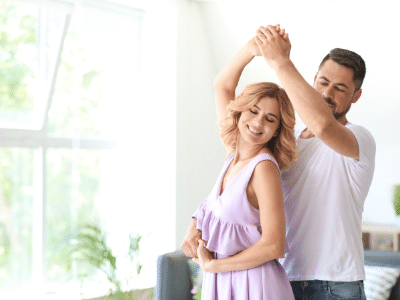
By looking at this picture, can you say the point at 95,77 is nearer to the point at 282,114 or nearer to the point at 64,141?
the point at 64,141

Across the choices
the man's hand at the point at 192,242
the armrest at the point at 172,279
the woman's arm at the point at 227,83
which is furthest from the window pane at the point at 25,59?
the man's hand at the point at 192,242

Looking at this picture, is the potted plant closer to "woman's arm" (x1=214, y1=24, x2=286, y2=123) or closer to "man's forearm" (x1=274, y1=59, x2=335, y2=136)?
"woman's arm" (x1=214, y1=24, x2=286, y2=123)

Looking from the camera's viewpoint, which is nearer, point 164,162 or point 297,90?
point 297,90

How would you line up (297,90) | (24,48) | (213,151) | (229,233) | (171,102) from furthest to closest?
(213,151), (171,102), (24,48), (229,233), (297,90)

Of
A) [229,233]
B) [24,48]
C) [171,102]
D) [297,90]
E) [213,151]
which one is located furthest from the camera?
[213,151]

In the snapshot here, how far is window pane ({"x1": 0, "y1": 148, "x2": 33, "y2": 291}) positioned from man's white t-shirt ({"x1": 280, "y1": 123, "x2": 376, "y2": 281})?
2.48 metres

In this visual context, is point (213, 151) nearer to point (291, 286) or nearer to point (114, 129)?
point (114, 129)

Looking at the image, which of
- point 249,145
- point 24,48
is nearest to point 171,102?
point 24,48

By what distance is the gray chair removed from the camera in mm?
2812

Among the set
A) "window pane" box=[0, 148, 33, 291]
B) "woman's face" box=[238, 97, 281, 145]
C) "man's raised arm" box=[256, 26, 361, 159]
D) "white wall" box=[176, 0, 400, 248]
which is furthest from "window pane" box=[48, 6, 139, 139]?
"man's raised arm" box=[256, 26, 361, 159]

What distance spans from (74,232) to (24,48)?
138 centimetres

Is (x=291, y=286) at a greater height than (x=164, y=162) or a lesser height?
lesser

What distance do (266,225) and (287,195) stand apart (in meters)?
0.21

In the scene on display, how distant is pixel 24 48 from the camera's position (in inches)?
133
